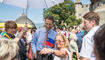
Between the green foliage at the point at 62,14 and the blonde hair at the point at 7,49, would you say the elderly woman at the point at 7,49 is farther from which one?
the green foliage at the point at 62,14

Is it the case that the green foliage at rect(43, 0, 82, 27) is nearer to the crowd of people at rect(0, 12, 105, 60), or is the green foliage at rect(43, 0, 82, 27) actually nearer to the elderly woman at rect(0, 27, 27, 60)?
the crowd of people at rect(0, 12, 105, 60)

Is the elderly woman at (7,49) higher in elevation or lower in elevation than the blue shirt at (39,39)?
higher

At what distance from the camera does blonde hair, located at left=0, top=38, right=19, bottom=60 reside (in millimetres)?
1317

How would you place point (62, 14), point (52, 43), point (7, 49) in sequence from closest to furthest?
1. point (7, 49)
2. point (52, 43)
3. point (62, 14)

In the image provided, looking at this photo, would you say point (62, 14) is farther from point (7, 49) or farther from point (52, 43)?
point (7, 49)

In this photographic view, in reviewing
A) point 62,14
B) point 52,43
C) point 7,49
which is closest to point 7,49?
point 7,49

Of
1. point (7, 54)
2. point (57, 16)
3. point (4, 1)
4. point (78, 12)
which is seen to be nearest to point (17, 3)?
point (4, 1)

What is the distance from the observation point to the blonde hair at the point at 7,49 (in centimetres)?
132

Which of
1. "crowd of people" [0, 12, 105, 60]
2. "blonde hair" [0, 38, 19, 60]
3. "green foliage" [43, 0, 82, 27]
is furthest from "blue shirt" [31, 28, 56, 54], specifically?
"green foliage" [43, 0, 82, 27]

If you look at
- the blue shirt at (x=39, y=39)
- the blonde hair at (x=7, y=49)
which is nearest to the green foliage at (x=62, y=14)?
the blue shirt at (x=39, y=39)

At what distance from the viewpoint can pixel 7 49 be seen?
1.34m

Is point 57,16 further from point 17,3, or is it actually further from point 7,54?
point 7,54

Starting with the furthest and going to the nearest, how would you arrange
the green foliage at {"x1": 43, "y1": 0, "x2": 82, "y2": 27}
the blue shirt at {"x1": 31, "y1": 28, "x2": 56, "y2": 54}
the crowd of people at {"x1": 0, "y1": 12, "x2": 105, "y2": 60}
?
the green foliage at {"x1": 43, "y1": 0, "x2": 82, "y2": 27}
the blue shirt at {"x1": 31, "y1": 28, "x2": 56, "y2": 54}
the crowd of people at {"x1": 0, "y1": 12, "x2": 105, "y2": 60}

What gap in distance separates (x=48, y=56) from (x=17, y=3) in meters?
1.53
